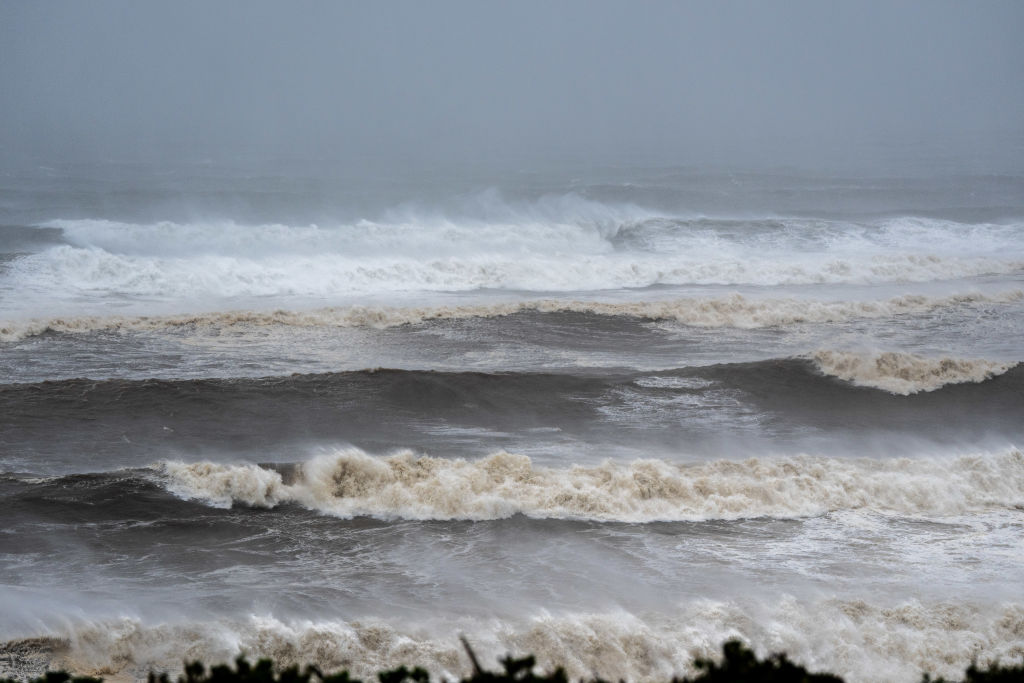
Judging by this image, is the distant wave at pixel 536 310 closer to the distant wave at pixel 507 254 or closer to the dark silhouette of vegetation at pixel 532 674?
the distant wave at pixel 507 254

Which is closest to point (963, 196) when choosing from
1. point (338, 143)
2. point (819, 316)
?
point (819, 316)

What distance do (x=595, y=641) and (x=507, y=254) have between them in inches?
925

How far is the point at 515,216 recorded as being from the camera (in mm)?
37375

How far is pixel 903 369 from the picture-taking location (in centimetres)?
1487

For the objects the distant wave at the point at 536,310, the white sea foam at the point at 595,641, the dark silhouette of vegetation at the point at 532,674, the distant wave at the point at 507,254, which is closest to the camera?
the dark silhouette of vegetation at the point at 532,674

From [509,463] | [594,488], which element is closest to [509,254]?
[509,463]

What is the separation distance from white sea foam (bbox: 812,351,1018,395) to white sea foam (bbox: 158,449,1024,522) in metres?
3.76

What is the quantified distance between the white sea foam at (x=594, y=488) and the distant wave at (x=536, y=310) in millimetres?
8122

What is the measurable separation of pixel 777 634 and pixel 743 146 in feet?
244

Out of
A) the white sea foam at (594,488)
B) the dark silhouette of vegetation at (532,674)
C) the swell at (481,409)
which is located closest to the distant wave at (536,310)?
the swell at (481,409)

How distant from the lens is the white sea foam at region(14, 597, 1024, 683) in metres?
6.79

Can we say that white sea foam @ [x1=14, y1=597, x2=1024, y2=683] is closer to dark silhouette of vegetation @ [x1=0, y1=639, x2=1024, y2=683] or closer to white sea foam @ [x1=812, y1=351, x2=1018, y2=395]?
dark silhouette of vegetation @ [x1=0, y1=639, x2=1024, y2=683]

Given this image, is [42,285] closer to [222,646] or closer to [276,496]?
[276,496]

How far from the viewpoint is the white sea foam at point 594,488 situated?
31.7 feet
